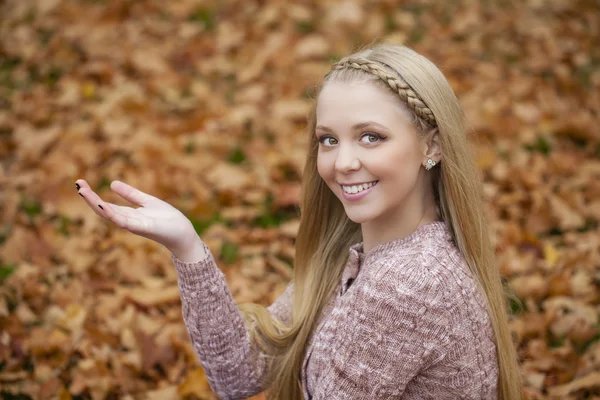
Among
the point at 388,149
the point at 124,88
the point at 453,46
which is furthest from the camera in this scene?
the point at 453,46

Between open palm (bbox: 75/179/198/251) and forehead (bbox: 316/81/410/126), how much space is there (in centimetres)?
43

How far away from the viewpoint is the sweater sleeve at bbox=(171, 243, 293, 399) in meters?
1.68

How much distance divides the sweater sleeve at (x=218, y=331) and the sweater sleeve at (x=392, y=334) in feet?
1.24

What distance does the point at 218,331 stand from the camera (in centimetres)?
175

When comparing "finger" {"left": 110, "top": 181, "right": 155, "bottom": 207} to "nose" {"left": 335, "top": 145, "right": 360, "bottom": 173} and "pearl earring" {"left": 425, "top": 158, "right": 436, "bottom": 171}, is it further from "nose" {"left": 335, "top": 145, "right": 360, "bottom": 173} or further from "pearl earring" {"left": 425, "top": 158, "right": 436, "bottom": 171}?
"pearl earring" {"left": 425, "top": 158, "right": 436, "bottom": 171}

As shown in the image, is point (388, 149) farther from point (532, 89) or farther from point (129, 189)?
point (532, 89)

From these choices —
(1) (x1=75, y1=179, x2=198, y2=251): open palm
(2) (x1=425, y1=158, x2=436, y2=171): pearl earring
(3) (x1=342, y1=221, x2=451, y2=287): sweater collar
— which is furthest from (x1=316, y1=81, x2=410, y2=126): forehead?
(1) (x1=75, y1=179, x2=198, y2=251): open palm

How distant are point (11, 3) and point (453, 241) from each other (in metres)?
4.40

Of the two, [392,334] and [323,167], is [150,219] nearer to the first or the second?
[323,167]

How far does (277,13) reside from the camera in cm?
479

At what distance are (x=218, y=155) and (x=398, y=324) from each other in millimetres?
2394

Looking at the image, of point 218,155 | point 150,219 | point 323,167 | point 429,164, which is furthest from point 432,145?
point 218,155

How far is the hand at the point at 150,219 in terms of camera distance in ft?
4.86

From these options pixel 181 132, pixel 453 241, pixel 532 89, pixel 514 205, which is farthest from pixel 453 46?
pixel 453 241
